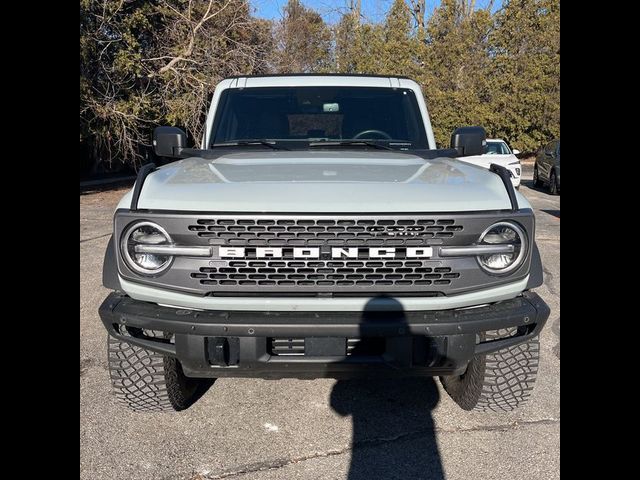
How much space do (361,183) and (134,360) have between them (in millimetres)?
1528

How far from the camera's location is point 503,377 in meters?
2.92

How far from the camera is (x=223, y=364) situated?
7.91 feet

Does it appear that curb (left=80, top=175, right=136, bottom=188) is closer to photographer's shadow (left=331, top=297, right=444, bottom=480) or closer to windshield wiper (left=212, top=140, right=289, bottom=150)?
windshield wiper (left=212, top=140, right=289, bottom=150)

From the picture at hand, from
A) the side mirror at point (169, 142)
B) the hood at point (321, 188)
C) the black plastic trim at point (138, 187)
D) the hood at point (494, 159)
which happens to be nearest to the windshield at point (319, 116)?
the side mirror at point (169, 142)

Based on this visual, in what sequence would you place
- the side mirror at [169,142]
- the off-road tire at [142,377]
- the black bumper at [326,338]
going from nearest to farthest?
the black bumper at [326,338]
the off-road tire at [142,377]
the side mirror at [169,142]

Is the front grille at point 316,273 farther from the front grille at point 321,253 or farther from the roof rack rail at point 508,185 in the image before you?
the roof rack rail at point 508,185

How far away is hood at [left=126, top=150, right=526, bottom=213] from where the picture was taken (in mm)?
2357

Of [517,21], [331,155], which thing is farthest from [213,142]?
[517,21]

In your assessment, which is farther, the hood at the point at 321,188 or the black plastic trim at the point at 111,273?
the black plastic trim at the point at 111,273

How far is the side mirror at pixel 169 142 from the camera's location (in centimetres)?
374

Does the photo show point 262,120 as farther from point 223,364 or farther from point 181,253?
point 223,364

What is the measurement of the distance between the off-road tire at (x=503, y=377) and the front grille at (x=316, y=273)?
0.77 m

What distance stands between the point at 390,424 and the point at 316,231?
1.37 meters

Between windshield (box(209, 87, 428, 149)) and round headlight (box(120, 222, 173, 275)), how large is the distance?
1511 mm
